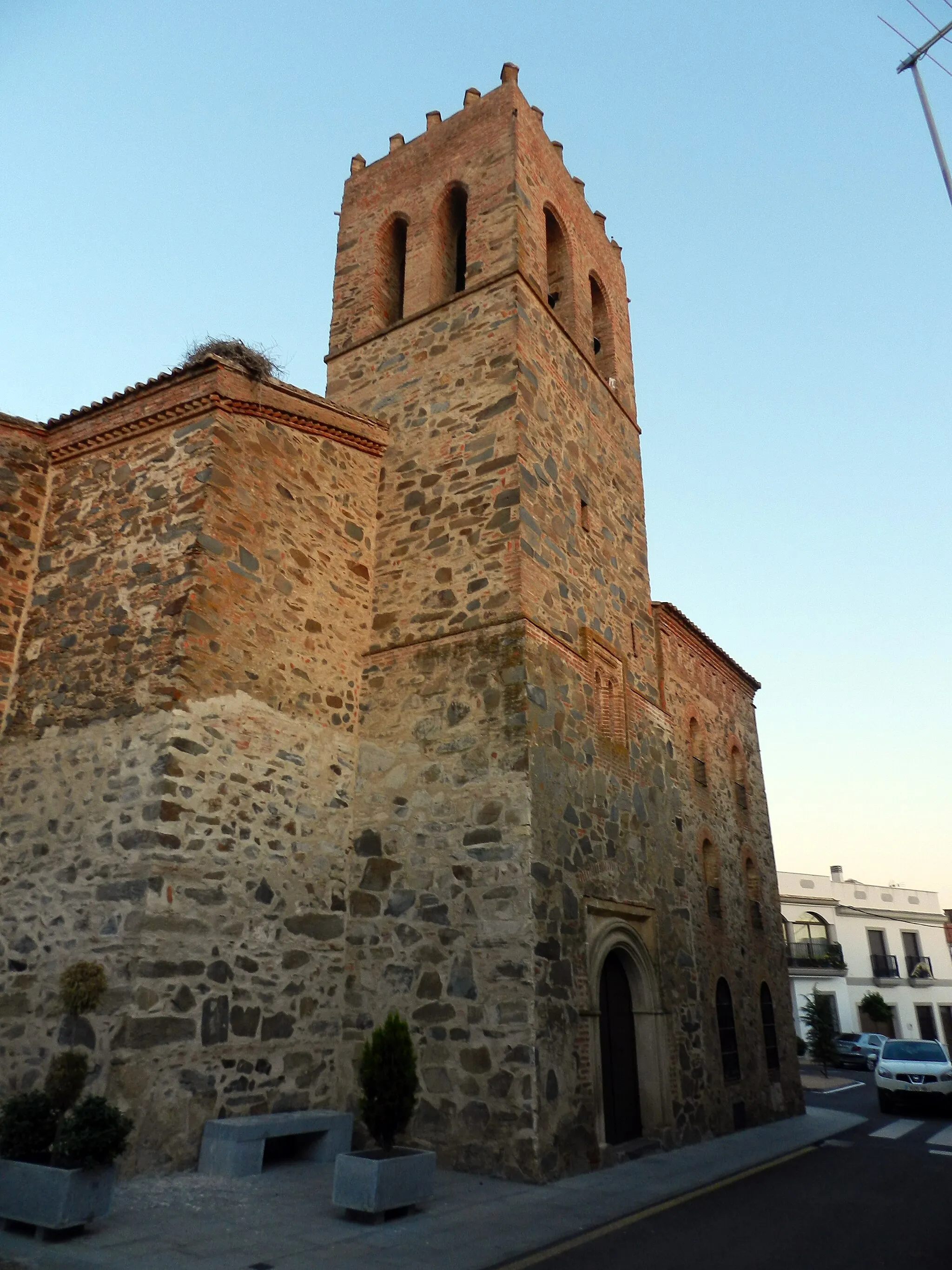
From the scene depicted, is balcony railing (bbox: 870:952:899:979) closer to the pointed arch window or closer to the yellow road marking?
the pointed arch window

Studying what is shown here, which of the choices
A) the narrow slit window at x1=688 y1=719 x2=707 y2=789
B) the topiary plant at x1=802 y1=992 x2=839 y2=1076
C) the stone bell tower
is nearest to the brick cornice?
the stone bell tower

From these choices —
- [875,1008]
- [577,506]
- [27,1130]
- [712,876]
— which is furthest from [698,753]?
[875,1008]

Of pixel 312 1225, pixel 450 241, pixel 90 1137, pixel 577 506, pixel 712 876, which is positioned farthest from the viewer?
pixel 712 876

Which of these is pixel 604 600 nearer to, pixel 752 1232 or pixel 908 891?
pixel 752 1232

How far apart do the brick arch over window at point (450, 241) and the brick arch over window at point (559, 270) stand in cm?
128

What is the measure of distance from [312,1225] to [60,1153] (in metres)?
1.61

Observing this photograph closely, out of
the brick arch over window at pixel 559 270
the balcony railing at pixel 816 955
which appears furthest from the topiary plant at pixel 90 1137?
the balcony railing at pixel 816 955

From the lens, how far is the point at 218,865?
282 inches

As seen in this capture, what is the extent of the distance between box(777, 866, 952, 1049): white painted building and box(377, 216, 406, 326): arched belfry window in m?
30.1

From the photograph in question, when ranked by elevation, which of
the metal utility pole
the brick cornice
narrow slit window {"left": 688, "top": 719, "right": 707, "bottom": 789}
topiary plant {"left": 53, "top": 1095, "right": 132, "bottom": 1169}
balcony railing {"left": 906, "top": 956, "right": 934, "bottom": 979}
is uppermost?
the metal utility pole

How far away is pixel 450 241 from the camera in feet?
41.2

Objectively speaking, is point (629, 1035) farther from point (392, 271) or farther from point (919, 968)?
point (919, 968)

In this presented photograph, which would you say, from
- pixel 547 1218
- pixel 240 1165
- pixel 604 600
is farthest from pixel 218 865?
pixel 604 600

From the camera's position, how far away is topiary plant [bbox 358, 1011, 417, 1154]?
5688mm
